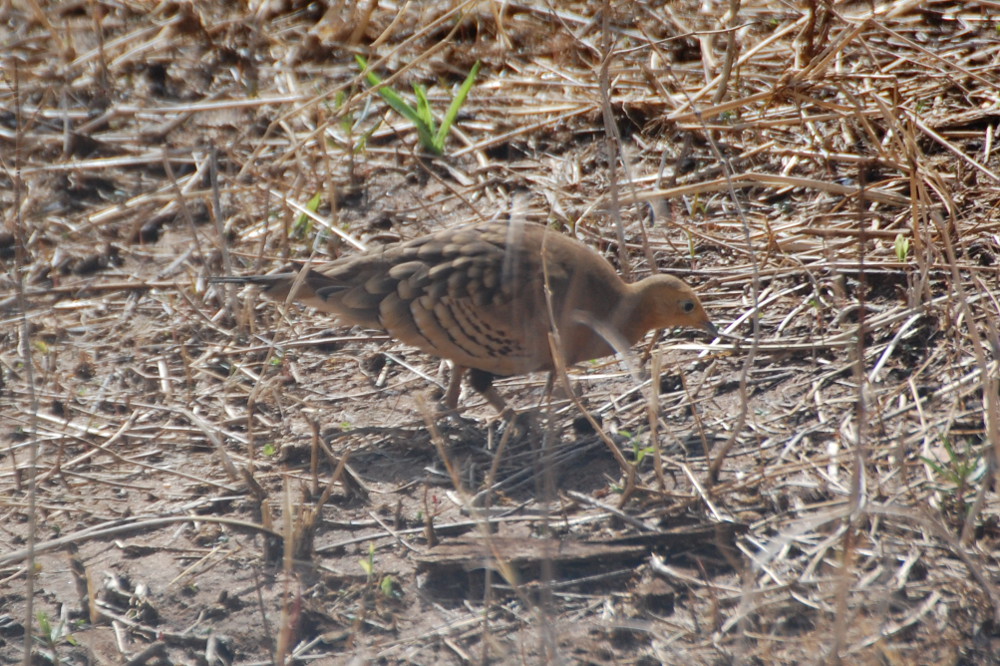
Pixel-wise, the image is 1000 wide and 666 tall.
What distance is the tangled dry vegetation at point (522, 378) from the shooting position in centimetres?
285

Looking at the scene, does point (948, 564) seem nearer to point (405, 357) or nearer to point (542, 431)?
point (542, 431)

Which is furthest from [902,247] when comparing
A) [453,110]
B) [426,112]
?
[426,112]

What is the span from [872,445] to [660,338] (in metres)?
1.24

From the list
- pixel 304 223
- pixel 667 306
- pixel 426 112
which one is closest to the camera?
pixel 667 306

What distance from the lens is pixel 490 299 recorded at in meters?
3.83

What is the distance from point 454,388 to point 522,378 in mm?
419

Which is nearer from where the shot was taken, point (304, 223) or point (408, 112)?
point (304, 223)

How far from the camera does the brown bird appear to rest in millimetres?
3797

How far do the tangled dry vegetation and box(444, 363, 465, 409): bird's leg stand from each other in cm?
9

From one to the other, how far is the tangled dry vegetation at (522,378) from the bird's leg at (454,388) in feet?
0.31

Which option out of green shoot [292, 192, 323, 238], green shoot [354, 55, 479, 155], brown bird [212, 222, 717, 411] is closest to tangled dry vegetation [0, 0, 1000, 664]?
green shoot [292, 192, 323, 238]

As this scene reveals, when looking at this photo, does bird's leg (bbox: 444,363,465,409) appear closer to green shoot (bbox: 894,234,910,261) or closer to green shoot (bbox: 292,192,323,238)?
green shoot (bbox: 292,192,323,238)

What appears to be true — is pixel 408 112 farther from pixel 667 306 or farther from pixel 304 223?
pixel 667 306

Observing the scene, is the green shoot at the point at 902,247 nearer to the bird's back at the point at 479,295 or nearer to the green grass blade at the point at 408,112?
the bird's back at the point at 479,295
